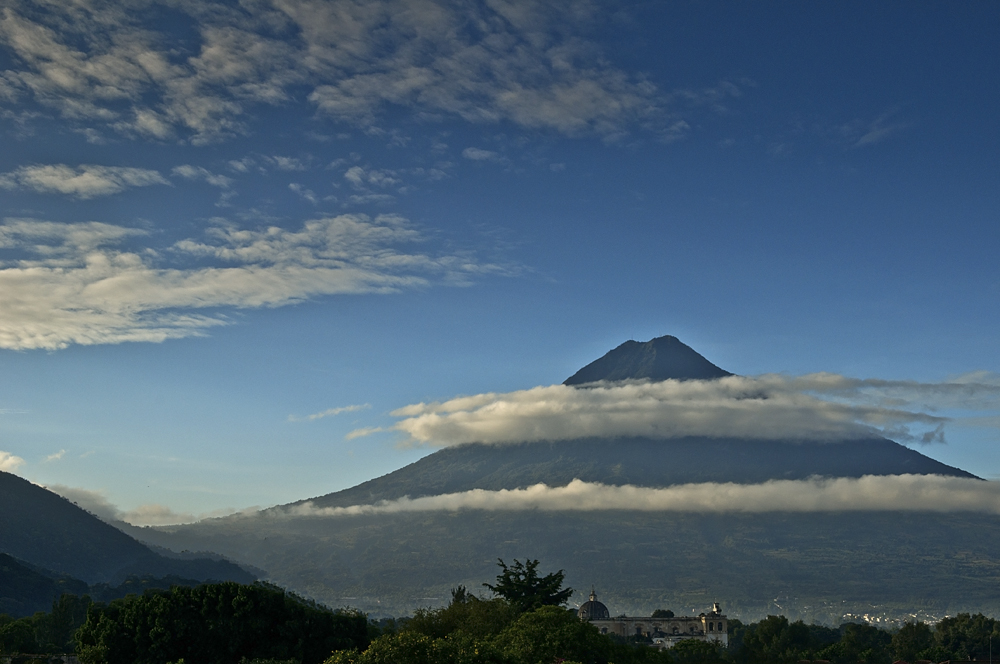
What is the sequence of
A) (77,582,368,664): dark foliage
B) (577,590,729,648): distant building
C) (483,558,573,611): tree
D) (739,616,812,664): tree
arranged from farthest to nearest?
(577,590,729,648): distant building
(739,616,812,664): tree
(483,558,573,611): tree
(77,582,368,664): dark foliage

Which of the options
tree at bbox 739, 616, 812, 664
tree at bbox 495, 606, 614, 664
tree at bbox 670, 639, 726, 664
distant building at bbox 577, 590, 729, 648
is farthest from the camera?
distant building at bbox 577, 590, 729, 648

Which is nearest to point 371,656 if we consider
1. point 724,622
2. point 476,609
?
point 476,609

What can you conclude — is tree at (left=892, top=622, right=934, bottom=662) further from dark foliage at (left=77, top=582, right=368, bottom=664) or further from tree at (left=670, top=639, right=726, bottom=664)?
dark foliage at (left=77, top=582, right=368, bottom=664)

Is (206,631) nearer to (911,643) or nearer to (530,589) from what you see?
(530,589)

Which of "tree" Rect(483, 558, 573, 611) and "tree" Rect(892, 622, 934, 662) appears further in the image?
"tree" Rect(892, 622, 934, 662)

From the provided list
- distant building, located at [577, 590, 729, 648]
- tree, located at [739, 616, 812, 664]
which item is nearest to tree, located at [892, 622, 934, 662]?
tree, located at [739, 616, 812, 664]

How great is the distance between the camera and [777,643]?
140 m

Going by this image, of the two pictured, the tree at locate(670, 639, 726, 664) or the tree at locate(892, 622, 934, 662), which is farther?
the tree at locate(892, 622, 934, 662)

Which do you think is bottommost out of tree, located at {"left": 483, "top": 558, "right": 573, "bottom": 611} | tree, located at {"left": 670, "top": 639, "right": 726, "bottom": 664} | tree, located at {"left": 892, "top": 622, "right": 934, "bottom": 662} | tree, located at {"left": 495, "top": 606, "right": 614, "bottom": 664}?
tree, located at {"left": 892, "top": 622, "right": 934, "bottom": 662}

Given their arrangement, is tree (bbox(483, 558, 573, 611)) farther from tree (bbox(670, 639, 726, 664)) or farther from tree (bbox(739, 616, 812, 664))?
tree (bbox(739, 616, 812, 664))

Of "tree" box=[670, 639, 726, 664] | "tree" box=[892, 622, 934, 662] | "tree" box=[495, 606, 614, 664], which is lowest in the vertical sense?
"tree" box=[892, 622, 934, 662]

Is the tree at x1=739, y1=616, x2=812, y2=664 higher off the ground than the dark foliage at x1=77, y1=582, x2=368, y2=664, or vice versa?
the dark foliage at x1=77, y1=582, x2=368, y2=664

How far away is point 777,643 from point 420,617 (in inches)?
3393

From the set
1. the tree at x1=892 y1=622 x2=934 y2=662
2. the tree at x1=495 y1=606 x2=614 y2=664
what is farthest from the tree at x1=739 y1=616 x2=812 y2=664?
the tree at x1=495 y1=606 x2=614 y2=664
